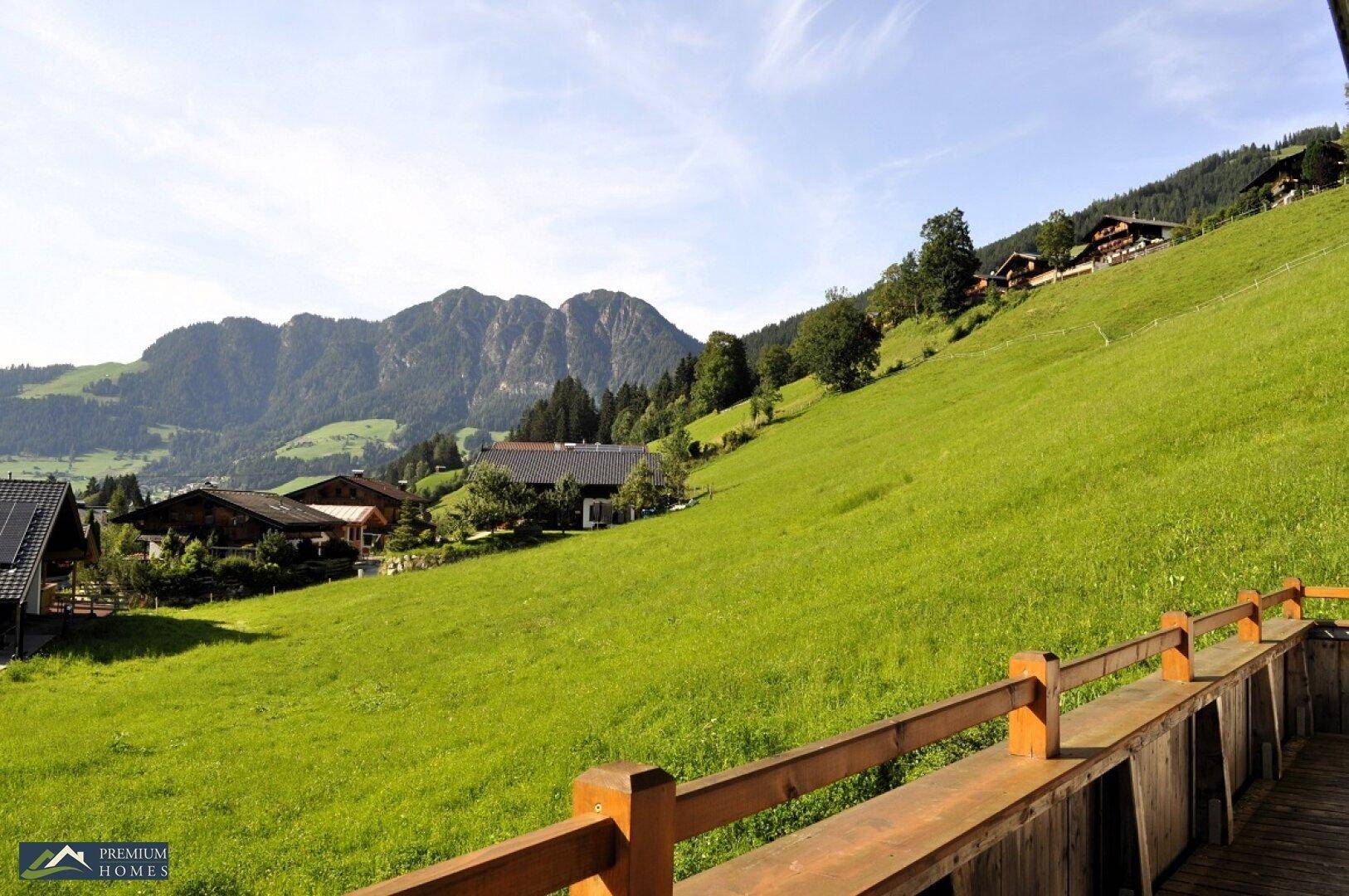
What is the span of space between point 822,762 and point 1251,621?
769 cm

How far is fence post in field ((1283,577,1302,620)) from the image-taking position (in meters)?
9.67

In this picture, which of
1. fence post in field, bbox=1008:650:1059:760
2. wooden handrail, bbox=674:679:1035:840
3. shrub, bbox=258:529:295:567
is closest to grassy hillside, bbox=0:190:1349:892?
fence post in field, bbox=1008:650:1059:760

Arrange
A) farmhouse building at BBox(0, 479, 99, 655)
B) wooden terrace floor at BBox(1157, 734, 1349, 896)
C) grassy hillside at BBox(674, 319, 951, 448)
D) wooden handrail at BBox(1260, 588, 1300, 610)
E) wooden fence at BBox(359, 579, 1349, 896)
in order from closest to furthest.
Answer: wooden fence at BBox(359, 579, 1349, 896), wooden terrace floor at BBox(1157, 734, 1349, 896), wooden handrail at BBox(1260, 588, 1300, 610), farmhouse building at BBox(0, 479, 99, 655), grassy hillside at BBox(674, 319, 951, 448)

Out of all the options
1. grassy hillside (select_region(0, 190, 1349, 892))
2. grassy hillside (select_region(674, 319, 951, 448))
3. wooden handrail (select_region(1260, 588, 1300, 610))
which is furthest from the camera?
grassy hillside (select_region(674, 319, 951, 448))

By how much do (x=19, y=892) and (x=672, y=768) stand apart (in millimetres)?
7706

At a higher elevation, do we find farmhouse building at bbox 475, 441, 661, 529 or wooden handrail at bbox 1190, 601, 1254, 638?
farmhouse building at bbox 475, 441, 661, 529

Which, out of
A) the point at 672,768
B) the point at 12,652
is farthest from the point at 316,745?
the point at 12,652

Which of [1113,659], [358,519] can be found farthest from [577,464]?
[1113,659]

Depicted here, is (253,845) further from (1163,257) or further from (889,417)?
(1163,257)

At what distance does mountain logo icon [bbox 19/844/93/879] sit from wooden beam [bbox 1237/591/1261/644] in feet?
46.3

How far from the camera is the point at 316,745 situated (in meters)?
13.9

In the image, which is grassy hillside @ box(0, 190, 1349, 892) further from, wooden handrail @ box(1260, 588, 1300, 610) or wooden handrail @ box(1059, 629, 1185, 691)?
wooden handrail @ box(1059, 629, 1185, 691)

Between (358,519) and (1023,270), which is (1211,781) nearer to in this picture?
(358,519)

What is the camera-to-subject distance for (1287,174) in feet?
262
